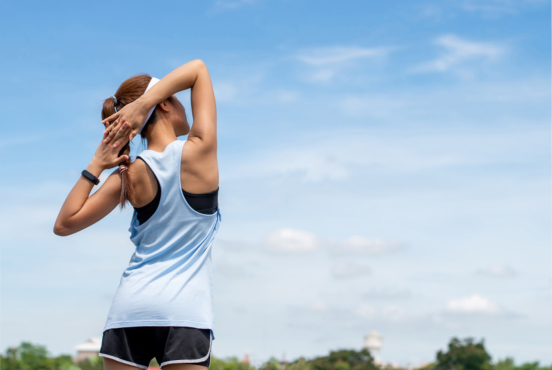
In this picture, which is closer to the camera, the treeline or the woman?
the woman

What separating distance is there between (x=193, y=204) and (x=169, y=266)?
30cm

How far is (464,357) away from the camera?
56.8 metres

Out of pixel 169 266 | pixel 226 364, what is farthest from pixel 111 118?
pixel 226 364

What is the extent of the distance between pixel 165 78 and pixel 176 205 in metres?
0.62

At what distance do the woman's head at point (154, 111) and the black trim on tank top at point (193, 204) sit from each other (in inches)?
12.8

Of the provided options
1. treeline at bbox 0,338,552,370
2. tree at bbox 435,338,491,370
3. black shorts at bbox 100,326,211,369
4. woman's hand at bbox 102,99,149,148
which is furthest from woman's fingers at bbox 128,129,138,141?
tree at bbox 435,338,491,370

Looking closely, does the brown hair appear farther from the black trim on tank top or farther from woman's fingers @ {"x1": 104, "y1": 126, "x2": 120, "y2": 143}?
the black trim on tank top

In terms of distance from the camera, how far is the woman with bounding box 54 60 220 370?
8.36 feet

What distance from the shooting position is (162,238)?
2619mm

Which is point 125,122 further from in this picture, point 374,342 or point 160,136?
point 374,342

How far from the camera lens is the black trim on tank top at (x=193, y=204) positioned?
2641mm

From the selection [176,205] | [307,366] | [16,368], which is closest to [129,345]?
[176,205]

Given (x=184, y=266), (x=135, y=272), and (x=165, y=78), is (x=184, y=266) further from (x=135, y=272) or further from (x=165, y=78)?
(x=165, y=78)

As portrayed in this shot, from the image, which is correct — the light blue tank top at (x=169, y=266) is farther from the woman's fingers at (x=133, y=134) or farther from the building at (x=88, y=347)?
the building at (x=88, y=347)
